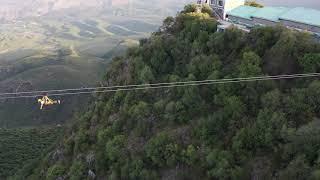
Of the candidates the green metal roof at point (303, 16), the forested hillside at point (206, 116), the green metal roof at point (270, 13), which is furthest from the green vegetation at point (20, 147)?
the green metal roof at point (303, 16)

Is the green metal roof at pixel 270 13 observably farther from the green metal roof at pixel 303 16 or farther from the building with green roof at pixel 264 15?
the green metal roof at pixel 303 16

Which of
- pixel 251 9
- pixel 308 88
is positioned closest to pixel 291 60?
pixel 308 88

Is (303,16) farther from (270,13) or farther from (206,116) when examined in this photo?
(206,116)

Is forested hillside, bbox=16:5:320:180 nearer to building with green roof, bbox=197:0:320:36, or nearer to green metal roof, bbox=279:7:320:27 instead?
building with green roof, bbox=197:0:320:36

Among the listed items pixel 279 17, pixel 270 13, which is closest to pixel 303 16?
pixel 279 17

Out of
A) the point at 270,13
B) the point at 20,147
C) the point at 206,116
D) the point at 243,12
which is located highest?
the point at 270,13

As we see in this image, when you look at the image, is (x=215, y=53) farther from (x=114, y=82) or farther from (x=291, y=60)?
(x=114, y=82)

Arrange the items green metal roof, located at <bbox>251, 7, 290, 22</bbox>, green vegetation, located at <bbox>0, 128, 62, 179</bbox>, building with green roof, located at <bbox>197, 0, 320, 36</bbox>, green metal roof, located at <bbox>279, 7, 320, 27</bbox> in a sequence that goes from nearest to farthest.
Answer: green metal roof, located at <bbox>279, 7, 320, 27</bbox>, building with green roof, located at <bbox>197, 0, 320, 36</bbox>, green metal roof, located at <bbox>251, 7, 290, 22</bbox>, green vegetation, located at <bbox>0, 128, 62, 179</bbox>

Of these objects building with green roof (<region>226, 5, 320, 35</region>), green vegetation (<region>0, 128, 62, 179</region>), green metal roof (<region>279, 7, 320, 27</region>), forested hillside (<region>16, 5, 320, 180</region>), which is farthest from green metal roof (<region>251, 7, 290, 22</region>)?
green vegetation (<region>0, 128, 62, 179</region>)
